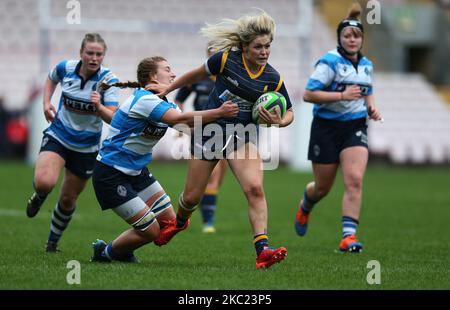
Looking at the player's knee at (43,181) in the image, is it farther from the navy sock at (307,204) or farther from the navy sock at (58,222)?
the navy sock at (307,204)

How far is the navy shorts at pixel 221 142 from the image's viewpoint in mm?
7047

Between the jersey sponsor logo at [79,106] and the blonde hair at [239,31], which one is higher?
the blonde hair at [239,31]

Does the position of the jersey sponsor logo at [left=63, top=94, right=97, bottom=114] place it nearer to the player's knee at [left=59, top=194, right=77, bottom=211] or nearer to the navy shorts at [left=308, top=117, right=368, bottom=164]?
the player's knee at [left=59, top=194, right=77, bottom=211]

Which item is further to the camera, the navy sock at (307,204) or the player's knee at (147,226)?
the navy sock at (307,204)

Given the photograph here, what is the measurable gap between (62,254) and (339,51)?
3.24 metres

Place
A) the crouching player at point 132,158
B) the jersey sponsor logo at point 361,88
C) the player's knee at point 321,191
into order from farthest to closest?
the player's knee at point 321,191
the jersey sponsor logo at point 361,88
the crouching player at point 132,158

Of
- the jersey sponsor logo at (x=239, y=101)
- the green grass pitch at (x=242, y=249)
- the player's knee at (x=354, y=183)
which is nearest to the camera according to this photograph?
the green grass pitch at (x=242, y=249)

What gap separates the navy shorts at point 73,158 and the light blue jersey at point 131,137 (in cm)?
103

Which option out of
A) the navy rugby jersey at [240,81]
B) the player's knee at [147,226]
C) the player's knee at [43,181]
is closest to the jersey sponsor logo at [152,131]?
the navy rugby jersey at [240,81]

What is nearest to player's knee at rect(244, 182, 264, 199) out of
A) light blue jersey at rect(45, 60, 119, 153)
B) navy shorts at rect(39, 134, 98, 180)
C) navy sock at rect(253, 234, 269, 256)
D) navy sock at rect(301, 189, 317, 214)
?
navy sock at rect(253, 234, 269, 256)

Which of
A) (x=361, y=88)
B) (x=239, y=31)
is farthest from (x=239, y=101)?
(x=361, y=88)

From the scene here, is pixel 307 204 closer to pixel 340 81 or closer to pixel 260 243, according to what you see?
pixel 340 81

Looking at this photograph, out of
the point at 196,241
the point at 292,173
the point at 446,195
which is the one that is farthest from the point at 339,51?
the point at 292,173
